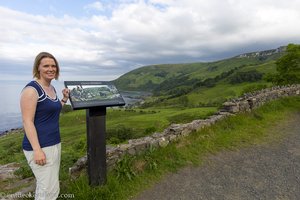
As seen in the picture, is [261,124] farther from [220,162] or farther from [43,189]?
[43,189]

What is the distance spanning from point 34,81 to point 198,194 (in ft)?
14.4

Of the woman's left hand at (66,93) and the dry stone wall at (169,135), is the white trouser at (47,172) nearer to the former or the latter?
the woman's left hand at (66,93)

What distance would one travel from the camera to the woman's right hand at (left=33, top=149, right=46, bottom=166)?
4.19 meters

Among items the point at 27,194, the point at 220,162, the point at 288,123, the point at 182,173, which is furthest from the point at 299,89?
the point at 27,194

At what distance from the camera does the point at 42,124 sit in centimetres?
438

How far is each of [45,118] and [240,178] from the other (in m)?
5.22

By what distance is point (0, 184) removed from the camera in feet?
26.6

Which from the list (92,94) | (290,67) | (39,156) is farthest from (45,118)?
(290,67)

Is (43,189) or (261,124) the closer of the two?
(43,189)

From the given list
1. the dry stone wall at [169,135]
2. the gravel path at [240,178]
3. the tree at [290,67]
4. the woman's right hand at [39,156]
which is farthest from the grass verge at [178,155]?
the tree at [290,67]

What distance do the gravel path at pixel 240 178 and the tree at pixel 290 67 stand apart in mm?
24517

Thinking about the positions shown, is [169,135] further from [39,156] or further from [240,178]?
[39,156]

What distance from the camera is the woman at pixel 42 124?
4.13 m

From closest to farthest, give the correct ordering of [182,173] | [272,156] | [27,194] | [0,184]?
[27,194]
[182,173]
[0,184]
[272,156]
